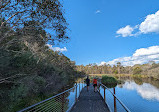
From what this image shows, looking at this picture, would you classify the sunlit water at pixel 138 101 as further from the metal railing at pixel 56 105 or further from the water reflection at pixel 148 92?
the metal railing at pixel 56 105

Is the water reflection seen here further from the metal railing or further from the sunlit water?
the metal railing

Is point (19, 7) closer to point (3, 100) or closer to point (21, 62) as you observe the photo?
point (21, 62)

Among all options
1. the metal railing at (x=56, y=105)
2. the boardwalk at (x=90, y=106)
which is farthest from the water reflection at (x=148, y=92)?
the metal railing at (x=56, y=105)

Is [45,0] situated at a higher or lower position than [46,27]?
higher

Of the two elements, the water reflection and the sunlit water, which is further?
the water reflection

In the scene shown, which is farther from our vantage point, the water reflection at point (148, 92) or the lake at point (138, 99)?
the water reflection at point (148, 92)

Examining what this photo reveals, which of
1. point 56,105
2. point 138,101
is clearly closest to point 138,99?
point 138,101

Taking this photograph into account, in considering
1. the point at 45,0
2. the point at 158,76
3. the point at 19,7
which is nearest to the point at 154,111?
the point at 45,0

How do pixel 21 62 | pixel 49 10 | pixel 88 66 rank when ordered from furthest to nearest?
pixel 88 66
pixel 21 62
pixel 49 10

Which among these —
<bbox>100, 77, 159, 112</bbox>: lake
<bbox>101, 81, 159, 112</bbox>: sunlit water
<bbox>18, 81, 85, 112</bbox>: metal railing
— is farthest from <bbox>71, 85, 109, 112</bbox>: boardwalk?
<bbox>101, 81, 159, 112</bbox>: sunlit water

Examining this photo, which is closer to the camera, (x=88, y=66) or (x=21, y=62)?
(x=21, y=62)

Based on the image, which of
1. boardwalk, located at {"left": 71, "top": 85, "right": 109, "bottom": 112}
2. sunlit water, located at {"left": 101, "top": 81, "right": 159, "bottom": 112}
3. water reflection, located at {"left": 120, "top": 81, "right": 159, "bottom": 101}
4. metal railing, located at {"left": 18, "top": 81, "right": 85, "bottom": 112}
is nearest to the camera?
metal railing, located at {"left": 18, "top": 81, "right": 85, "bottom": 112}

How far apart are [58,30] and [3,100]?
4.19 m

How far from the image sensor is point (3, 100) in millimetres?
4859
